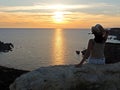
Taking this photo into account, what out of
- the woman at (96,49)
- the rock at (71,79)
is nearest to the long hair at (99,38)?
the woman at (96,49)

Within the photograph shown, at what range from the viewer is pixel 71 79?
406 inches

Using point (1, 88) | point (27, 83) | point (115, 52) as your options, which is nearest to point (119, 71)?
point (27, 83)

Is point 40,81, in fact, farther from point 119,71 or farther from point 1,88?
point 1,88

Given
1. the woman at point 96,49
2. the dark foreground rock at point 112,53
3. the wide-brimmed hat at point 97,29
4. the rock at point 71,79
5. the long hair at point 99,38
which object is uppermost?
the wide-brimmed hat at point 97,29

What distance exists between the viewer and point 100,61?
37.1ft

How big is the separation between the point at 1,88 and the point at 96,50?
1632 cm

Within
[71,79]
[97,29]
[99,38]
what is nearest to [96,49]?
[99,38]

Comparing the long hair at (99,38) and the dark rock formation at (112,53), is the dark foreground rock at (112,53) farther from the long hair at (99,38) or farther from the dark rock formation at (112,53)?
the long hair at (99,38)

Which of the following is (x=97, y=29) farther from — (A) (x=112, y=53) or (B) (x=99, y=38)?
(A) (x=112, y=53)

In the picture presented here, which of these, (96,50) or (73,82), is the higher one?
(96,50)

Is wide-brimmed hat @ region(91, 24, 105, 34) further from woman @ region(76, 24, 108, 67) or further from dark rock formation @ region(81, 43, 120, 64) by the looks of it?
dark rock formation @ region(81, 43, 120, 64)

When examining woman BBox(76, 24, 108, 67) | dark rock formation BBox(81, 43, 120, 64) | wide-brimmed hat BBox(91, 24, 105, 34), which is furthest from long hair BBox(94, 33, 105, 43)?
dark rock formation BBox(81, 43, 120, 64)

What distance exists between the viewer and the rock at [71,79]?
10.1m

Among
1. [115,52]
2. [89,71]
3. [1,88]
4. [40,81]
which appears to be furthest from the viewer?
[115,52]
